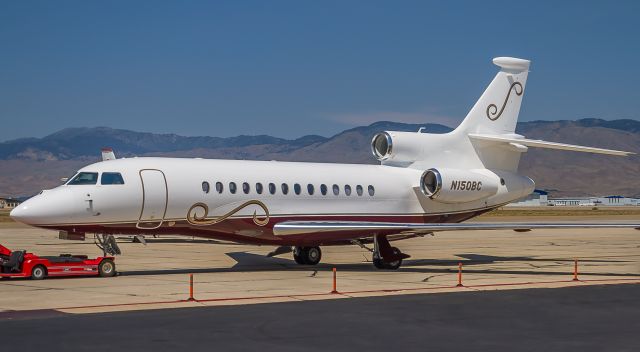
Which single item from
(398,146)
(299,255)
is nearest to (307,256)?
(299,255)

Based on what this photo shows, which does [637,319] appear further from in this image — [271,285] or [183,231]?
[183,231]

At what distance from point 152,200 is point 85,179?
184 centimetres

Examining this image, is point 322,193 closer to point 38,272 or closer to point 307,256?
point 307,256

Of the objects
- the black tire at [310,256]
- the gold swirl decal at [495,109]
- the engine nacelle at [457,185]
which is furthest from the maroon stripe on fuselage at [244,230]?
the gold swirl decal at [495,109]

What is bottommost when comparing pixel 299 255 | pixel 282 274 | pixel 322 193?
pixel 282 274

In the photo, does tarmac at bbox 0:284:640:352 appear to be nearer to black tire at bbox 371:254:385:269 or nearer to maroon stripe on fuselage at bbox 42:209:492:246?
maroon stripe on fuselage at bbox 42:209:492:246

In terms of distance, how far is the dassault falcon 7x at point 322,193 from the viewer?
23.7 meters

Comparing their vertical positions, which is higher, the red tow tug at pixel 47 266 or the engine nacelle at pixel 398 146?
the engine nacelle at pixel 398 146

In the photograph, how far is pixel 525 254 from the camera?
35.0 meters

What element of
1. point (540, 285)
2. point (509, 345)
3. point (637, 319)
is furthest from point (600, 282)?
point (509, 345)

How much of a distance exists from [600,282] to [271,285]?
8483 millimetres

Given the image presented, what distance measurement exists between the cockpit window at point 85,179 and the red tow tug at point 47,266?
199cm

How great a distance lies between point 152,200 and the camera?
2409 cm

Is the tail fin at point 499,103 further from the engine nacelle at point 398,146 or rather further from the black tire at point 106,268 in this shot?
the black tire at point 106,268
